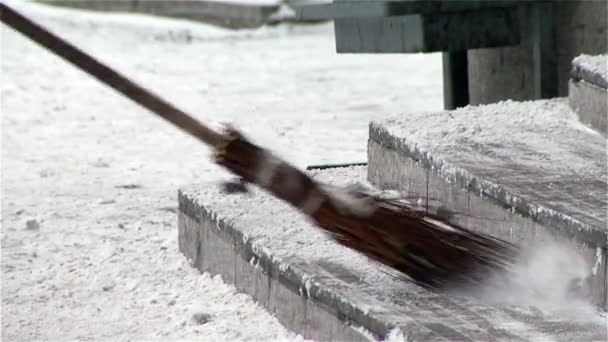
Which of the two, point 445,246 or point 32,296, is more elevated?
point 445,246

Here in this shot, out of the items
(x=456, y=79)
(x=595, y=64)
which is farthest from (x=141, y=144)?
(x=595, y=64)

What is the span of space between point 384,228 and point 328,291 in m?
0.17

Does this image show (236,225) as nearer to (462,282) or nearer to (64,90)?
(462,282)

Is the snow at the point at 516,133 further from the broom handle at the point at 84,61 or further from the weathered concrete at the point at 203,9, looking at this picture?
the weathered concrete at the point at 203,9

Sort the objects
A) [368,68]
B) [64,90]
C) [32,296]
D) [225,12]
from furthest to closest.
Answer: [225,12] → [368,68] → [64,90] → [32,296]

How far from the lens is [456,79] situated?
499 cm

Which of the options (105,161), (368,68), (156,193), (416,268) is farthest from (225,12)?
(416,268)

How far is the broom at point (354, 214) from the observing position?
101 inches

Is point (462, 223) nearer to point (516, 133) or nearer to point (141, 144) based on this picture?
point (516, 133)

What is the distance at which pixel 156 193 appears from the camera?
14.6ft

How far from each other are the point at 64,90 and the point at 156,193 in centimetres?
230

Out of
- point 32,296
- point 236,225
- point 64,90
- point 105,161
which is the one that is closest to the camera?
point 236,225

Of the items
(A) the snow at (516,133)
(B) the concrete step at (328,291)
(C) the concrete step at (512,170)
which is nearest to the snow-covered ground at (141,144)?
(B) the concrete step at (328,291)

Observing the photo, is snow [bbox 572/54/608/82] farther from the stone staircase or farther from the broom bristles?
the broom bristles
